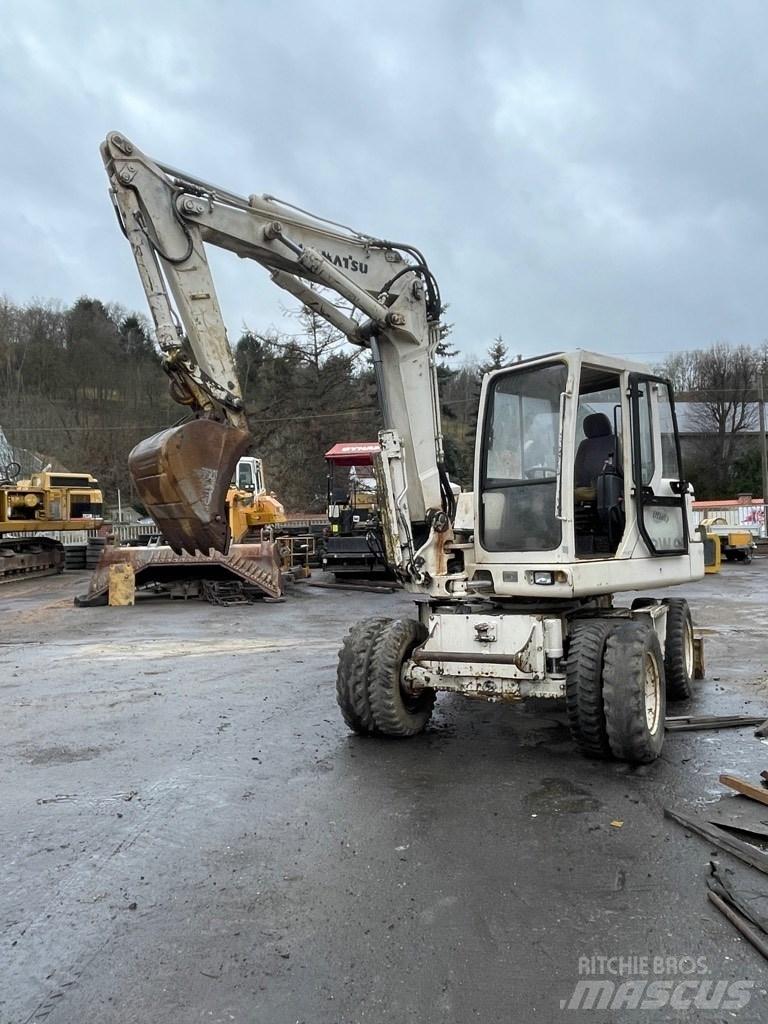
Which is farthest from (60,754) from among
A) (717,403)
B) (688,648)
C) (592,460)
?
(717,403)

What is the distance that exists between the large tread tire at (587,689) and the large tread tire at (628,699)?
5 centimetres

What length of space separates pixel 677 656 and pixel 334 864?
171 inches

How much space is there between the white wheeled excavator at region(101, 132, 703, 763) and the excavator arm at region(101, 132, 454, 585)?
0.06 ft

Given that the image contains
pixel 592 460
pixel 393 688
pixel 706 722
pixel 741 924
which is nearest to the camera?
pixel 741 924

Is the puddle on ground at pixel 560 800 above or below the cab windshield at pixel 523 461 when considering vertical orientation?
below

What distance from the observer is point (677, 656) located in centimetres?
705

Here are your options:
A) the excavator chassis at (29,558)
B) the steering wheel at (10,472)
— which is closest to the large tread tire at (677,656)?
the excavator chassis at (29,558)

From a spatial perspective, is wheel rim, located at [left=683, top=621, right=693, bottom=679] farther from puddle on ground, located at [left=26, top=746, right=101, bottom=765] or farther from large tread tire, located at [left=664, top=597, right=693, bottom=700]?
puddle on ground, located at [left=26, top=746, right=101, bottom=765]

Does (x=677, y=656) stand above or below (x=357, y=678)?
below

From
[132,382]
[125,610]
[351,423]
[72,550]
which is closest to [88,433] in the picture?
[132,382]

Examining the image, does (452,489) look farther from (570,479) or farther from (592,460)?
(570,479)

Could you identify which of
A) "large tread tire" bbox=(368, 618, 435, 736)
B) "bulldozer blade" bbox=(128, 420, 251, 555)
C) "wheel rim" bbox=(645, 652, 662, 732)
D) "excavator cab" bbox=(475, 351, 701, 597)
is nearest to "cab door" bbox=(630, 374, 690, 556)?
"excavator cab" bbox=(475, 351, 701, 597)

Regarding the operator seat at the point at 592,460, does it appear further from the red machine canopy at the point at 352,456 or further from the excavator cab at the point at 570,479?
the red machine canopy at the point at 352,456

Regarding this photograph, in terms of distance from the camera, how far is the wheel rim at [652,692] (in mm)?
5318
